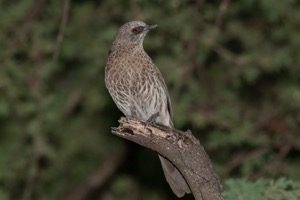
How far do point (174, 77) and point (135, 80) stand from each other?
1.43 metres

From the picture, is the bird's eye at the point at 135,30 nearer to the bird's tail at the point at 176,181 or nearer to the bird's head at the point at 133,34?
the bird's head at the point at 133,34

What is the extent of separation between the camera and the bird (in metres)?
7.75

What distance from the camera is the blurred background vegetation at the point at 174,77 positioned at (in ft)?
29.6

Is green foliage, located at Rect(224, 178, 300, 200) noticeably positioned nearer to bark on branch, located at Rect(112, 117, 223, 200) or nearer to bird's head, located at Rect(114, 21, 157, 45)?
bark on branch, located at Rect(112, 117, 223, 200)

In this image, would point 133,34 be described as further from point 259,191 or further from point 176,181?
point 259,191

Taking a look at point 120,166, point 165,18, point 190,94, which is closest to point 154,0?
point 165,18

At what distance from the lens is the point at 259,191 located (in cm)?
591

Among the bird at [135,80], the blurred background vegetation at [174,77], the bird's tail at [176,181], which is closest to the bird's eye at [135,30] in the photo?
the bird at [135,80]

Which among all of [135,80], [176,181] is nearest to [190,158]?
[176,181]

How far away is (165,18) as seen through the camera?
921 cm

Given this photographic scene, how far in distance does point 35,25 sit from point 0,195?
1.72 metres

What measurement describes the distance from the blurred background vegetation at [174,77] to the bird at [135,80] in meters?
0.68

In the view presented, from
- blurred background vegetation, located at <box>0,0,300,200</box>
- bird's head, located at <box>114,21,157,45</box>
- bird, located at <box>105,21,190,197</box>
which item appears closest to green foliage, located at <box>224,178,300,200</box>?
bird, located at <box>105,21,190,197</box>

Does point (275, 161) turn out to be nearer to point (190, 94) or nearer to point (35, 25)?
point (190, 94)
